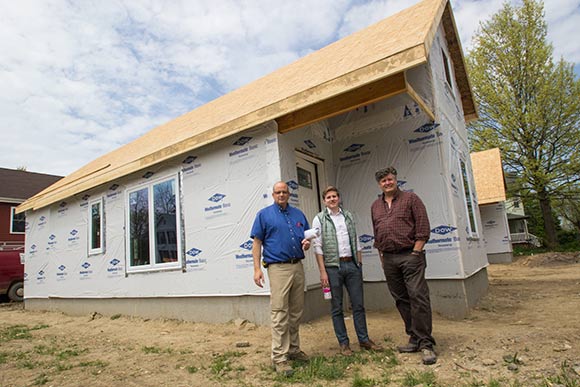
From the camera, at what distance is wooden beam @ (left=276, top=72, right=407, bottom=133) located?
4663mm

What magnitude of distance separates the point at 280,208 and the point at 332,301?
3.73ft

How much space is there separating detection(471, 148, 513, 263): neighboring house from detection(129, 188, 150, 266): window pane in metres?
15.3

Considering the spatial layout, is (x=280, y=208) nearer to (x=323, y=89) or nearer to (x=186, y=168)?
(x=323, y=89)

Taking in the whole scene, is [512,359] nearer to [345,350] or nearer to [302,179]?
[345,350]

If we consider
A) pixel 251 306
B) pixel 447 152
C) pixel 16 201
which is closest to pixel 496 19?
pixel 447 152

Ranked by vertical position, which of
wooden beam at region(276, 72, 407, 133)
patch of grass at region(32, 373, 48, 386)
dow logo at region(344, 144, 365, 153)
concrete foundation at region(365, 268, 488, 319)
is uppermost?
wooden beam at region(276, 72, 407, 133)

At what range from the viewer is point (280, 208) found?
4.02 meters

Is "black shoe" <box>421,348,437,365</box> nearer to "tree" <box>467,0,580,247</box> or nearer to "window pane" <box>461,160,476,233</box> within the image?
"window pane" <box>461,160,476,233</box>

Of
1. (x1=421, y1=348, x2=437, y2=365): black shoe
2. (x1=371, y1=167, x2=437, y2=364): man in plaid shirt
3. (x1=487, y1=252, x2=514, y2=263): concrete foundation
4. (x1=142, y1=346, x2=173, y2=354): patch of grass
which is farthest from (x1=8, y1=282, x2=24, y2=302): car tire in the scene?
→ (x1=487, y1=252, x2=514, y2=263): concrete foundation

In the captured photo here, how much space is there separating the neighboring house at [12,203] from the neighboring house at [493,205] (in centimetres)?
2085

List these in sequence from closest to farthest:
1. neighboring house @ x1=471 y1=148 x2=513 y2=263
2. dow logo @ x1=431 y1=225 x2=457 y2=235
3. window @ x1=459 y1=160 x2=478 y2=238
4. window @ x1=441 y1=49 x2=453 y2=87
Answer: dow logo @ x1=431 y1=225 x2=457 y2=235
window @ x1=459 y1=160 x2=478 y2=238
window @ x1=441 y1=49 x2=453 y2=87
neighboring house @ x1=471 y1=148 x2=513 y2=263

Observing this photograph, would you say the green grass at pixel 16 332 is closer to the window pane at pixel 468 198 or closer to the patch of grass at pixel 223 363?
the patch of grass at pixel 223 363

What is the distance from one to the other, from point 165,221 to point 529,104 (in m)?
19.8

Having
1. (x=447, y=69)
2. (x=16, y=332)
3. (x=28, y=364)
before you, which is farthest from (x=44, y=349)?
(x=447, y=69)
